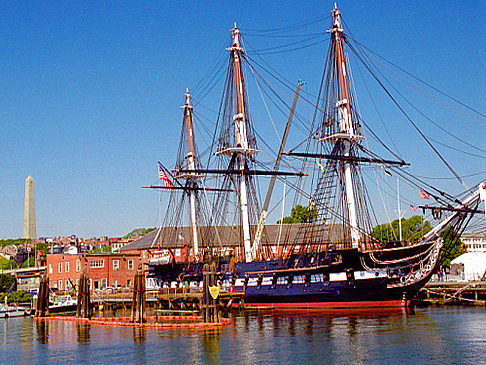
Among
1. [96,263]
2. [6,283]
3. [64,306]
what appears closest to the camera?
[64,306]

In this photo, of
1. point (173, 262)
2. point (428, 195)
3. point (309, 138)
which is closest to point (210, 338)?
point (428, 195)

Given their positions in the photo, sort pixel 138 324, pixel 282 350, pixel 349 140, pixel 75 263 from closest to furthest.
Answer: pixel 282 350, pixel 138 324, pixel 349 140, pixel 75 263

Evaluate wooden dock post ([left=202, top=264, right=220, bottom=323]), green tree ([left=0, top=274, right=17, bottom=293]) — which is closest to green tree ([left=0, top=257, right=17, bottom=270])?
green tree ([left=0, top=274, right=17, bottom=293])

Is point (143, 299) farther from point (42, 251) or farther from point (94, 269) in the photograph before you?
point (42, 251)

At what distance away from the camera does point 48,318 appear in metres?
55.3

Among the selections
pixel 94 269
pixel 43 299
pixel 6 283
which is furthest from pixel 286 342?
pixel 6 283

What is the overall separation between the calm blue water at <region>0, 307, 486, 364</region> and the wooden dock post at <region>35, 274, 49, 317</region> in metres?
10.7

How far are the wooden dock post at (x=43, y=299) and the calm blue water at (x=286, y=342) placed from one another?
10696mm

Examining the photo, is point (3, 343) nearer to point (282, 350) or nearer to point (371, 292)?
point (282, 350)

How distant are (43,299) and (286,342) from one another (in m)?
31.9

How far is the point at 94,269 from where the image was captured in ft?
250

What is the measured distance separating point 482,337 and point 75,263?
2229 inches

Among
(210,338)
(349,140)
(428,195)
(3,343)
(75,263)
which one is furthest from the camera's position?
(75,263)

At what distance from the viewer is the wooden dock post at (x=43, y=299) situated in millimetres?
56656
